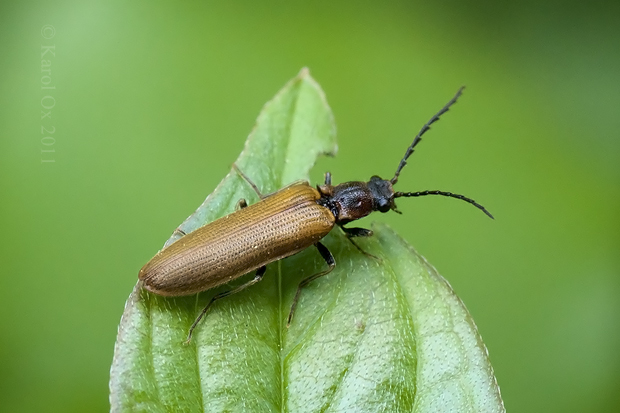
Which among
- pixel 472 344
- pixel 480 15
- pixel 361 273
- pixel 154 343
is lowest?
pixel 472 344

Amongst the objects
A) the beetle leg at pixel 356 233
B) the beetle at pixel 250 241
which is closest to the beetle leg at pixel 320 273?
the beetle at pixel 250 241

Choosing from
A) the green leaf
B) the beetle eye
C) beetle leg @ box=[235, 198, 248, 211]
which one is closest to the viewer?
the green leaf

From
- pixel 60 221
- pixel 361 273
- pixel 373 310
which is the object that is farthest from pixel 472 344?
pixel 60 221

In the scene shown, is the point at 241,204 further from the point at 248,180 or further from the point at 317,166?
the point at 317,166

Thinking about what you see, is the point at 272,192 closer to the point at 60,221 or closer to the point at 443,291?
the point at 443,291

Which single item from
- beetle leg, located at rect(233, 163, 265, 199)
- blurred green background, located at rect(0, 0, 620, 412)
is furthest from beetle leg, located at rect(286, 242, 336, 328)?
blurred green background, located at rect(0, 0, 620, 412)

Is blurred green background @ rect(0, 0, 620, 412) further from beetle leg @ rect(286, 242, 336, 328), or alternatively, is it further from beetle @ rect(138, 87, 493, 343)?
beetle leg @ rect(286, 242, 336, 328)
